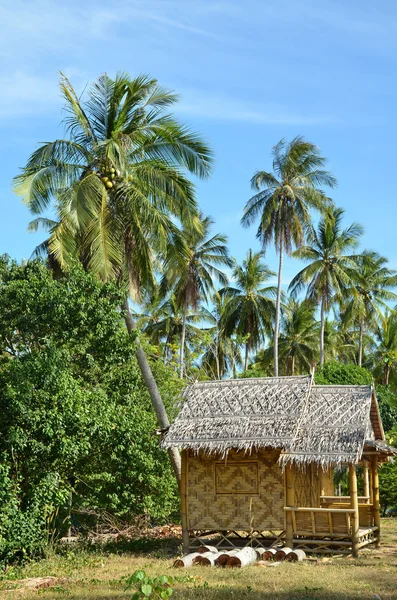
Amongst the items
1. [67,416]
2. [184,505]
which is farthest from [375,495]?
[67,416]

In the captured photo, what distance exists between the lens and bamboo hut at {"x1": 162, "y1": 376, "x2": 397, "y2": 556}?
14688 millimetres

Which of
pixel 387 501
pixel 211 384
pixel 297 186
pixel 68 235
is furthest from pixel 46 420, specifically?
pixel 297 186

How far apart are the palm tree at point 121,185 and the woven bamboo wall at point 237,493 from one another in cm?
264

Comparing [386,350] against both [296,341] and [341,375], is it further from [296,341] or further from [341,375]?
[341,375]

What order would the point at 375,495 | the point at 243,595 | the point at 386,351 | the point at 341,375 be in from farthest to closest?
the point at 386,351 < the point at 341,375 < the point at 375,495 < the point at 243,595

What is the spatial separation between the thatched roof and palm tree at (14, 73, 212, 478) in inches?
100

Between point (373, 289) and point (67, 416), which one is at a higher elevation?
point (373, 289)

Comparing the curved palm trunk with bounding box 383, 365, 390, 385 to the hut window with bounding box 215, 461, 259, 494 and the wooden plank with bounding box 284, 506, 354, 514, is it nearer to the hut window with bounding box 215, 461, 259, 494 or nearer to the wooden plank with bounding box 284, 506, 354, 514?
the hut window with bounding box 215, 461, 259, 494

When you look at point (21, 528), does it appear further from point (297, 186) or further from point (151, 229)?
point (297, 186)

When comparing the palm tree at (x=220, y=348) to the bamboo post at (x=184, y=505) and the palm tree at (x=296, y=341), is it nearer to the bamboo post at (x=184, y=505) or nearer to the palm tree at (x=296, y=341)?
the palm tree at (x=296, y=341)

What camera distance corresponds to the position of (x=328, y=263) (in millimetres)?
36500

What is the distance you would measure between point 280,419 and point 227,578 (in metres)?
4.00

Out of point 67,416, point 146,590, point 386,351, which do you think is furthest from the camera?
point 386,351

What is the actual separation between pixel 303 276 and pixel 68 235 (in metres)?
20.3
